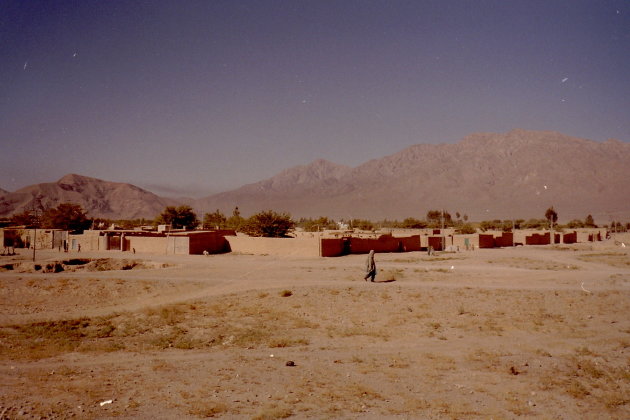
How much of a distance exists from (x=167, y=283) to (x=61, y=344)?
11660 millimetres

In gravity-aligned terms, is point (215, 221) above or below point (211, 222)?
above

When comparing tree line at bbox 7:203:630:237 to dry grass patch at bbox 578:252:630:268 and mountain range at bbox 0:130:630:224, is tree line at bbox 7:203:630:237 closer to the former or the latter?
dry grass patch at bbox 578:252:630:268

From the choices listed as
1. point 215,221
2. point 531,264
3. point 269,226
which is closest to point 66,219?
point 215,221

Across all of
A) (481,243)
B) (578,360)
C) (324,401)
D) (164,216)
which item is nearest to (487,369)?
(578,360)

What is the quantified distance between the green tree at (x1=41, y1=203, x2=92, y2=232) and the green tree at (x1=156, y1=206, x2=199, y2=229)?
12395mm

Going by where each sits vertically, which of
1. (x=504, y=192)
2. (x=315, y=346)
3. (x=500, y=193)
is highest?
(x=504, y=192)

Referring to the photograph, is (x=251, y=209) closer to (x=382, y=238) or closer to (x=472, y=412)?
(x=382, y=238)

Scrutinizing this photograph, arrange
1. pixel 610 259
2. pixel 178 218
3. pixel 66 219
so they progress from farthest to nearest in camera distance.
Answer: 1. pixel 178 218
2. pixel 66 219
3. pixel 610 259

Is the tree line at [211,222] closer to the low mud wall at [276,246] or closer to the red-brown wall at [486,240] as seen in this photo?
the red-brown wall at [486,240]

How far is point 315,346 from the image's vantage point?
48.4 feet

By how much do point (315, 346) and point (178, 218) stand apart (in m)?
70.7

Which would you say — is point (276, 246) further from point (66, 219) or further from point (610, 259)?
point (66, 219)

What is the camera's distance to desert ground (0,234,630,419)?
10008 mm

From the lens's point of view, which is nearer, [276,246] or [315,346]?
[315,346]
